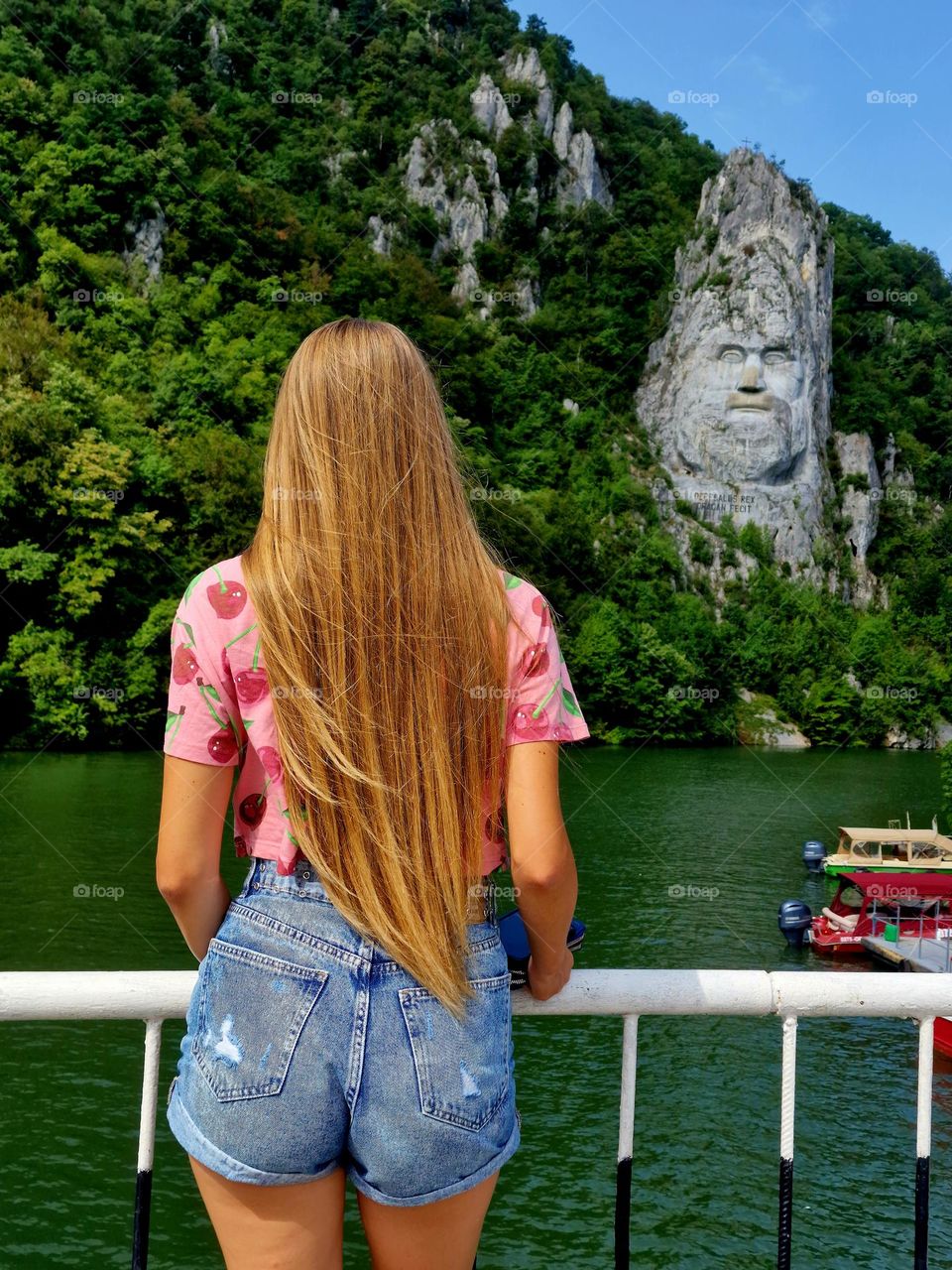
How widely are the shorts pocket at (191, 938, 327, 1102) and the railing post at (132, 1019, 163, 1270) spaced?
0.19 metres

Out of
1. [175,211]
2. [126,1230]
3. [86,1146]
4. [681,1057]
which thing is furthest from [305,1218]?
[175,211]

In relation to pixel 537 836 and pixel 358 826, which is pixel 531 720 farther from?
pixel 358 826

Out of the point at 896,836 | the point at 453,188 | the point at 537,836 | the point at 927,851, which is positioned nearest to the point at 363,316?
the point at 896,836

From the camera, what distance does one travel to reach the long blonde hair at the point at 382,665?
1285 millimetres

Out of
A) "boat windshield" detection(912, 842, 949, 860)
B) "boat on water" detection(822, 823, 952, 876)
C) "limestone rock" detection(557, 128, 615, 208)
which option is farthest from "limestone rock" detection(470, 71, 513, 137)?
"boat windshield" detection(912, 842, 949, 860)

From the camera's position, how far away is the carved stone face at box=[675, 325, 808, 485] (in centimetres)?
6712

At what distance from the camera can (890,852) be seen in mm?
26031

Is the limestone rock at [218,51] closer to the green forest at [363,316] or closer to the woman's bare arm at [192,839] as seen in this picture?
the green forest at [363,316]

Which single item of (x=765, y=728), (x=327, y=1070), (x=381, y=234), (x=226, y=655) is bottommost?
(x=327, y=1070)

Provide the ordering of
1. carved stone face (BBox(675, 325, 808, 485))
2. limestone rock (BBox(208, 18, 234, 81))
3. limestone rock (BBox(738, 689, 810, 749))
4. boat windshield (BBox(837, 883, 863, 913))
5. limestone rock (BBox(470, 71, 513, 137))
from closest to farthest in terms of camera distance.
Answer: boat windshield (BBox(837, 883, 863, 913))
limestone rock (BBox(738, 689, 810, 749))
carved stone face (BBox(675, 325, 808, 485))
limestone rock (BBox(208, 18, 234, 81))
limestone rock (BBox(470, 71, 513, 137))

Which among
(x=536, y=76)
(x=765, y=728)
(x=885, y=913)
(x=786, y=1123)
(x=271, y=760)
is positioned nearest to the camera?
(x=271, y=760)

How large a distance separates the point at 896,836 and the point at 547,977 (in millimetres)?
25923

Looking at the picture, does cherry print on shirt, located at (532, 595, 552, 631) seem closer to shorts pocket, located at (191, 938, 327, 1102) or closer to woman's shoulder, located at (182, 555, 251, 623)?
woman's shoulder, located at (182, 555, 251, 623)

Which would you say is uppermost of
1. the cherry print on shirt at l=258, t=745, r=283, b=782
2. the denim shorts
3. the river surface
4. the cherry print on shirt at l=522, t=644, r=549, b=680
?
the cherry print on shirt at l=522, t=644, r=549, b=680
